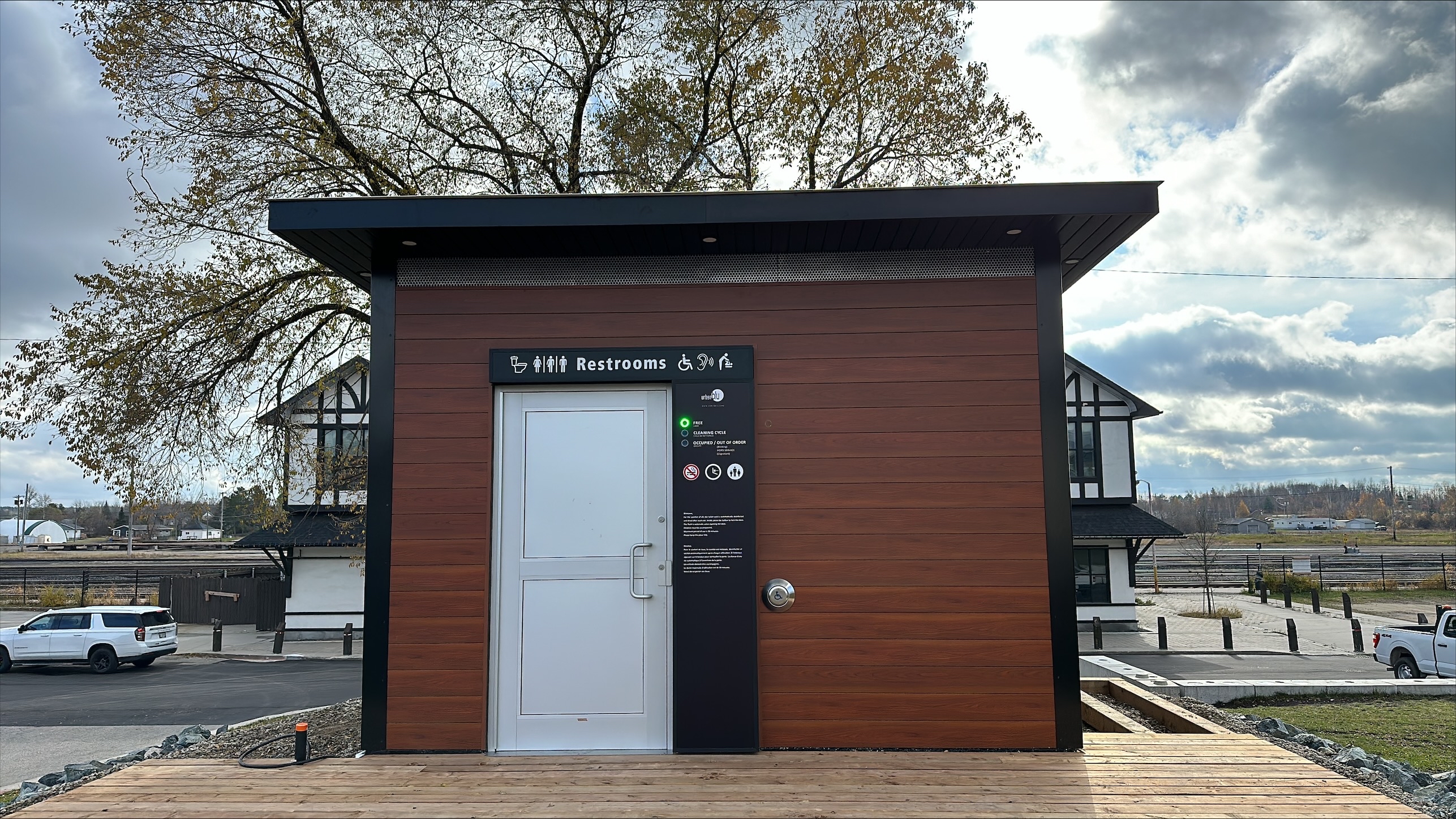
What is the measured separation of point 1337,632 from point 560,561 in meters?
21.9

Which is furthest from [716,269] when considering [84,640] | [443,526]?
[84,640]

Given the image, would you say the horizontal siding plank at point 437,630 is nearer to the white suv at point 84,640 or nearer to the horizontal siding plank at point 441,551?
the horizontal siding plank at point 441,551

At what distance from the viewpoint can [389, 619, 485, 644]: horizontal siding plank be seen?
5.16m

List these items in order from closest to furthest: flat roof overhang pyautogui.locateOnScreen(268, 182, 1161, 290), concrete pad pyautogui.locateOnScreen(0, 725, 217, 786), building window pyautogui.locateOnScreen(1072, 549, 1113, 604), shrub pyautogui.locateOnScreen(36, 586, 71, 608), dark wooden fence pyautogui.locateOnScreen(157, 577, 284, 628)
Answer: flat roof overhang pyautogui.locateOnScreen(268, 182, 1161, 290), concrete pad pyautogui.locateOnScreen(0, 725, 217, 786), building window pyautogui.locateOnScreen(1072, 549, 1113, 604), dark wooden fence pyautogui.locateOnScreen(157, 577, 284, 628), shrub pyautogui.locateOnScreen(36, 586, 71, 608)

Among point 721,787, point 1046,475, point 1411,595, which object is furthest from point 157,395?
point 1411,595

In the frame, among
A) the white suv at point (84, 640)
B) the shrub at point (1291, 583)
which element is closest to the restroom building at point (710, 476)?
the white suv at point (84, 640)

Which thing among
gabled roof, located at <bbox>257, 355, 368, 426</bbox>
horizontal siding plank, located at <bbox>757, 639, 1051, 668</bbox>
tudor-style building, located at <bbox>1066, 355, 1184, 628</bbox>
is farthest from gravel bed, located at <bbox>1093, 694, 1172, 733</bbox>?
tudor-style building, located at <bbox>1066, 355, 1184, 628</bbox>

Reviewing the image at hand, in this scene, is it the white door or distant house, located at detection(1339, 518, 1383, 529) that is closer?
the white door

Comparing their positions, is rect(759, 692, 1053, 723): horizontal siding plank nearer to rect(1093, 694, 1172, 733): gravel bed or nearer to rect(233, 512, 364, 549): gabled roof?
rect(1093, 694, 1172, 733): gravel bed

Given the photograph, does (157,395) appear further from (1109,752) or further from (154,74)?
(1109,752)

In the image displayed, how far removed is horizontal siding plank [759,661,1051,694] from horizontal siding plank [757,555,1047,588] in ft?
1.55

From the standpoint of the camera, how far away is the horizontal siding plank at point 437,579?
Result: 5.19 meters

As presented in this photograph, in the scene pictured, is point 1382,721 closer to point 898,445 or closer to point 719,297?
point 898,445

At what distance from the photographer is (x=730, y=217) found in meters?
4.88
